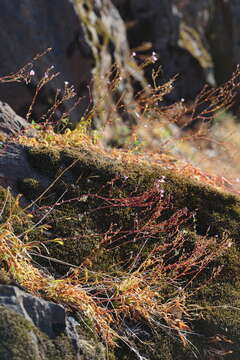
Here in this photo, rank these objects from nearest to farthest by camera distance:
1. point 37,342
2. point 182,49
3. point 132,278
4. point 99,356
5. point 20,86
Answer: point 37,342 → point 99,356 → point 132,278 → point 20,86 → point 182,49

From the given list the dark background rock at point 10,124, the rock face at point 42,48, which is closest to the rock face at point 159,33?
the rock face at point 42,48

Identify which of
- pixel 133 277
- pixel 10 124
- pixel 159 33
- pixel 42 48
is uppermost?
pixel 10 124

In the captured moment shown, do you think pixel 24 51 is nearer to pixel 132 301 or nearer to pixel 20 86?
pixel 20 86

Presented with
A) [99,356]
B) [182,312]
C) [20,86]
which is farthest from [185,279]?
[20,86]

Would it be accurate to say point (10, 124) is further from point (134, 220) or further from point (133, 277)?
point (133, 277)

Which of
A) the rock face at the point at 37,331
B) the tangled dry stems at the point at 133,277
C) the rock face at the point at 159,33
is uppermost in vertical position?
the rock face at the point at 37,331

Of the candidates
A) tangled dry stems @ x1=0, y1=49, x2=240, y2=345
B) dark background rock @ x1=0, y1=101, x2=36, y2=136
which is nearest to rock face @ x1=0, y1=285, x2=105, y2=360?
tangled dry stems @ x1=0, y1=49, x2=240, y2=345

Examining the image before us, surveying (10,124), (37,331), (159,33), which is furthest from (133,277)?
(159,33)

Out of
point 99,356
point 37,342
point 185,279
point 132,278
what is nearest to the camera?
point 37,342

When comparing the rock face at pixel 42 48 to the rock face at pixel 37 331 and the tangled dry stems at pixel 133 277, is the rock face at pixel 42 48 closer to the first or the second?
the tangled dry stems at pixel 133 277
